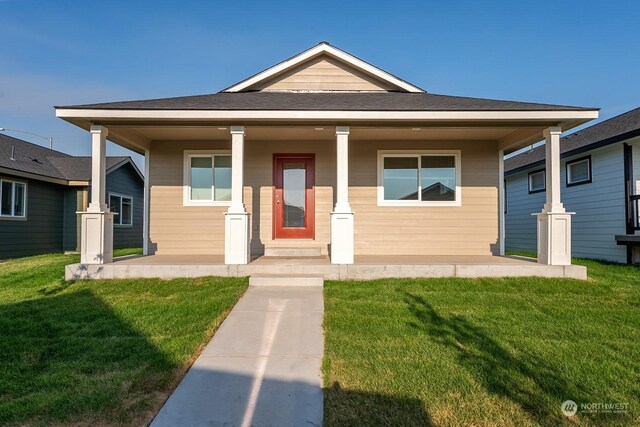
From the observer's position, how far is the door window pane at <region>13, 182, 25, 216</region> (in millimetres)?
10578

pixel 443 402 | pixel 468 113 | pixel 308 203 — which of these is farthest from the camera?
pixel 308 203

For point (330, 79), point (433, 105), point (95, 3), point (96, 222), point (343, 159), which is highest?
point (95, 3)

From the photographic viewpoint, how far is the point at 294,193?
782 centimetres

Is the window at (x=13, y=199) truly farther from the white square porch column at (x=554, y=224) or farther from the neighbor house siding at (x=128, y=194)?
the white square porch column at (x=554, y=224)

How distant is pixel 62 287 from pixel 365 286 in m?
4.44

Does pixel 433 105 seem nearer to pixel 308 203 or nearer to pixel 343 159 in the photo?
pixel 343 159

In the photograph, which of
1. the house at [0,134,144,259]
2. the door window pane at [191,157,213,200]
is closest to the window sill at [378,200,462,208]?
the door window pane at [191,157,213,200]

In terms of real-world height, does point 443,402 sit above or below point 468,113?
below

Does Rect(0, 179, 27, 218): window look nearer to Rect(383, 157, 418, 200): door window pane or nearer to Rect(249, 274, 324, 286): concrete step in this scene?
Rect(249, 274, 324, 286): concrete step

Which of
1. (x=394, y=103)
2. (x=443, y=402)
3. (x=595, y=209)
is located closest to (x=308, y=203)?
(x=394, y=103)

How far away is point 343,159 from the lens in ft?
19.9

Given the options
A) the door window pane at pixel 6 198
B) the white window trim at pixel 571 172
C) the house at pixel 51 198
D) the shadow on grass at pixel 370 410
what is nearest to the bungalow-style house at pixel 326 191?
the white window trim at pixel 571 172

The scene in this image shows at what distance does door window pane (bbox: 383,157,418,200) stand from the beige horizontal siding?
1.92m

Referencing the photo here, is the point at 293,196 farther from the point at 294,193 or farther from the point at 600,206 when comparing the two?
the point at 600,206
